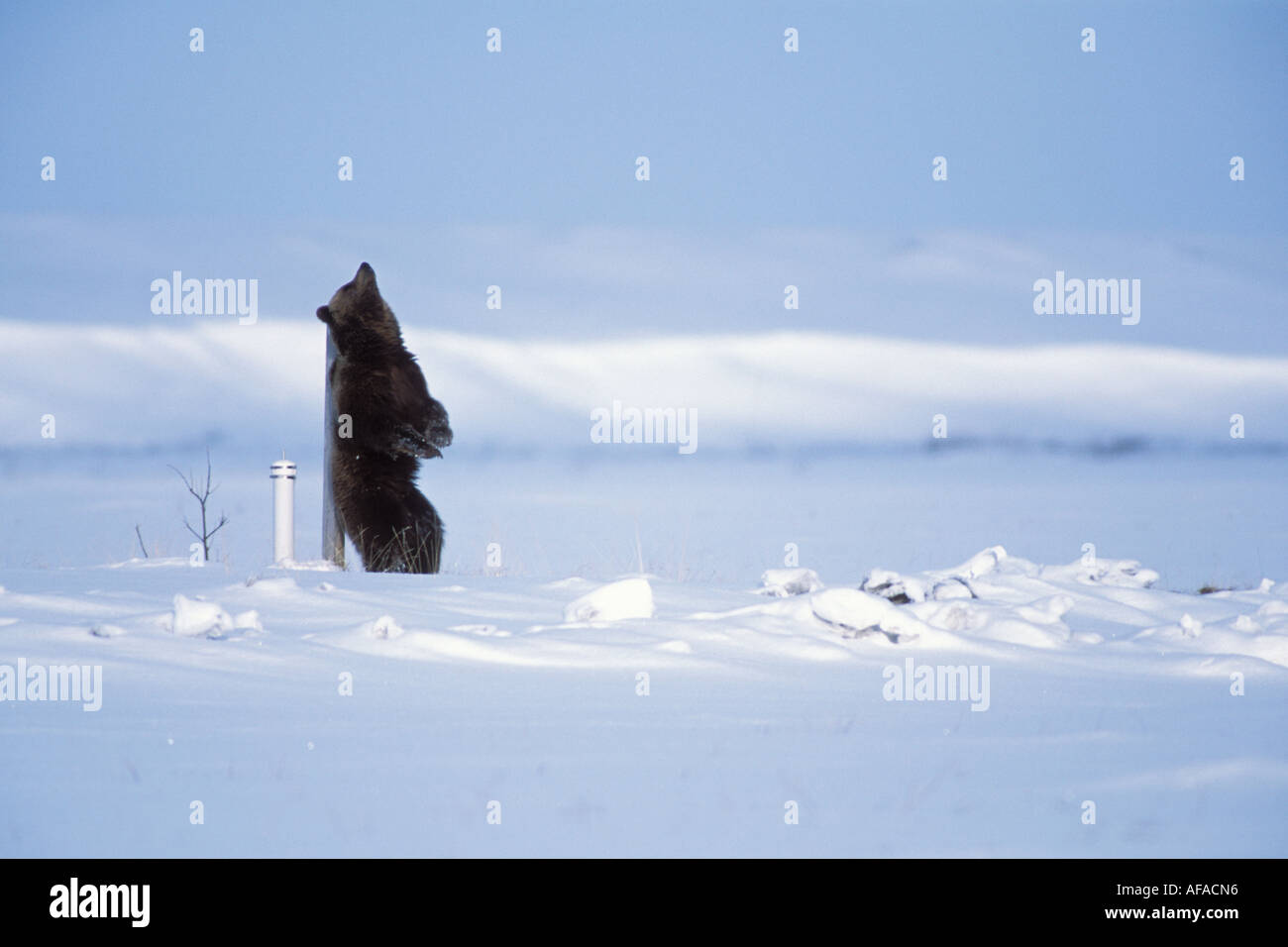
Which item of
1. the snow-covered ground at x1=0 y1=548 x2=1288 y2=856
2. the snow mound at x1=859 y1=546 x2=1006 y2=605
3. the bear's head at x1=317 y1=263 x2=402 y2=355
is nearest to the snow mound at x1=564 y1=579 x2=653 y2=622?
the snow-covered ground at x1=0 y1=548 x2=1288 y2=856

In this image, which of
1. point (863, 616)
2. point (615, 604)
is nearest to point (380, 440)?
point (615, 604)

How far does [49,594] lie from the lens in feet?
19.9

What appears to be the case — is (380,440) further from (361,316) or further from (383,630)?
(383,630)

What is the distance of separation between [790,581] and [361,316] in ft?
14.2

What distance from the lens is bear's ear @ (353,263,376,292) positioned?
962cm

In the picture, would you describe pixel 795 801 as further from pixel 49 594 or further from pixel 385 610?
pixel 49 594

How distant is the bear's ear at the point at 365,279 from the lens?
31.6 ft

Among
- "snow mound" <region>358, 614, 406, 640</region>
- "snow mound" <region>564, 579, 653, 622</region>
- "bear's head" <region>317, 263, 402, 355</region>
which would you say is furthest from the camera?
"bear's head" <region>317, 263, 402, 355</region>

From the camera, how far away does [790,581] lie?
25.0 ft

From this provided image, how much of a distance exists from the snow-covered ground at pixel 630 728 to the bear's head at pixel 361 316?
11.2 ft

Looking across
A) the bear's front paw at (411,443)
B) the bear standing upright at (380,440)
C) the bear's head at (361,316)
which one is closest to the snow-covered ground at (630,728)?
the bear standing upright at (380,440)

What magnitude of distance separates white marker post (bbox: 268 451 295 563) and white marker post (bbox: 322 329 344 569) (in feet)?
0.93

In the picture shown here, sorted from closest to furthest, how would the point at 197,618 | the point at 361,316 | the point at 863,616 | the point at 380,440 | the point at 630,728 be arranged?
the point at 630,728 < the point at 197,618 < the point at 863,616 < the point at 380,440 < the point at 361,316

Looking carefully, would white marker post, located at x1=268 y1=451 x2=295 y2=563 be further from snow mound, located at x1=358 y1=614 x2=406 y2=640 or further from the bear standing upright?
snow mound, located at x1=358 y1=614 x2=406 y2=640
